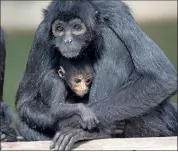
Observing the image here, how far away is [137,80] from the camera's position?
33.9 feet

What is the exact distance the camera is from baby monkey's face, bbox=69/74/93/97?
10383 millimetres

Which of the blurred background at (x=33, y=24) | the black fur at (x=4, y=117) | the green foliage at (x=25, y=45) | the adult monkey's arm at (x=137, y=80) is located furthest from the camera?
the blurred background at (x=33, y=24)

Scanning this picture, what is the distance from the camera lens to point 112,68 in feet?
34.0

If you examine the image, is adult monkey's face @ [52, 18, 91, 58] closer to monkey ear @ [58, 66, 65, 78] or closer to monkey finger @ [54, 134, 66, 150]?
monkey ear @ [58, 66, 65, 78]

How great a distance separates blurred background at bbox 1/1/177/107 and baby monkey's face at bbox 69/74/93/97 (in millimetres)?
10484

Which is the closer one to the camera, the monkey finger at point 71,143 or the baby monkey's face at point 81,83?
the monkey finger at point 71,143

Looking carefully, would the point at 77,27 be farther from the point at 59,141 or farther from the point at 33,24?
the point at 33,24

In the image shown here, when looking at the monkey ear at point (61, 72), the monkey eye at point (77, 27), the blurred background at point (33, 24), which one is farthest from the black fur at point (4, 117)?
the blurred background at point (33, 24)

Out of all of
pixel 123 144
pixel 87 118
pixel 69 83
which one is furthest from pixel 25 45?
pixel 123 144

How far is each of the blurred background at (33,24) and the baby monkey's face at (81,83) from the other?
1048 cm

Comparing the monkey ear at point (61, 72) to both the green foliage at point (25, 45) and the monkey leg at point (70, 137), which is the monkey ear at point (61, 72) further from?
the green foliage at point (25, 45)

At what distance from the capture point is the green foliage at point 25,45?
70.5 ft

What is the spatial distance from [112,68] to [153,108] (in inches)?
31.1

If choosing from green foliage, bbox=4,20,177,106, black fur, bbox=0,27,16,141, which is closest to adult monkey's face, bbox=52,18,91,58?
black fur, bbox=0,27,16,141
